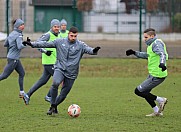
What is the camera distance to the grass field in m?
10.2

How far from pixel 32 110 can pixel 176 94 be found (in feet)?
16.1

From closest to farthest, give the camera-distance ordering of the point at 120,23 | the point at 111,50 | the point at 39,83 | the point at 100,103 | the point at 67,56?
the point at 67,56 → the point at 100,103 → the point at 39,83 → the point at 111,50 → the point at 120,23

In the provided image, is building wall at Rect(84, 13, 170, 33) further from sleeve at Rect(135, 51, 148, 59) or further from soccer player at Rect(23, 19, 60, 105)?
sleeve at Rect(135, 51, 148, 59)

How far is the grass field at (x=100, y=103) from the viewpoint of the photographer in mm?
10195

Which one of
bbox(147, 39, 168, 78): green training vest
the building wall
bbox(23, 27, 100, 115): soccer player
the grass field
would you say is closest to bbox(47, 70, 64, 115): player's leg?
bbox(23, 27, 100, 115): soccer player

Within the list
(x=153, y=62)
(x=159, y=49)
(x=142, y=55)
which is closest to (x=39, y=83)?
(x=142, y=55)

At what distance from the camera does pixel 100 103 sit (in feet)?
46.3

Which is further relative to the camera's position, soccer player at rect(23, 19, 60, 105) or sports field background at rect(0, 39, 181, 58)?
sports field background at rect(0, 39, 181, 58)

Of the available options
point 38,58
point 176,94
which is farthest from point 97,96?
point 38,58

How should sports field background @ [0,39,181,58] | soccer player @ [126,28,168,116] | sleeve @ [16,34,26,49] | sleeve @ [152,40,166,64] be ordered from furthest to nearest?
sports field background @ [0,39,181,58], sleeve @ [16,34,26,49], soccer player @ [126,28,168,116], sleeve @ [152,40,166,64]

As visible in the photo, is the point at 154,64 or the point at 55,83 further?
the point at 154,64

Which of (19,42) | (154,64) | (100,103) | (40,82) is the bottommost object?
(100,103)

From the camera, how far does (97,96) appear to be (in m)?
15.8

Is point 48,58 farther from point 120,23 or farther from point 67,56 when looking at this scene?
point 120,23
